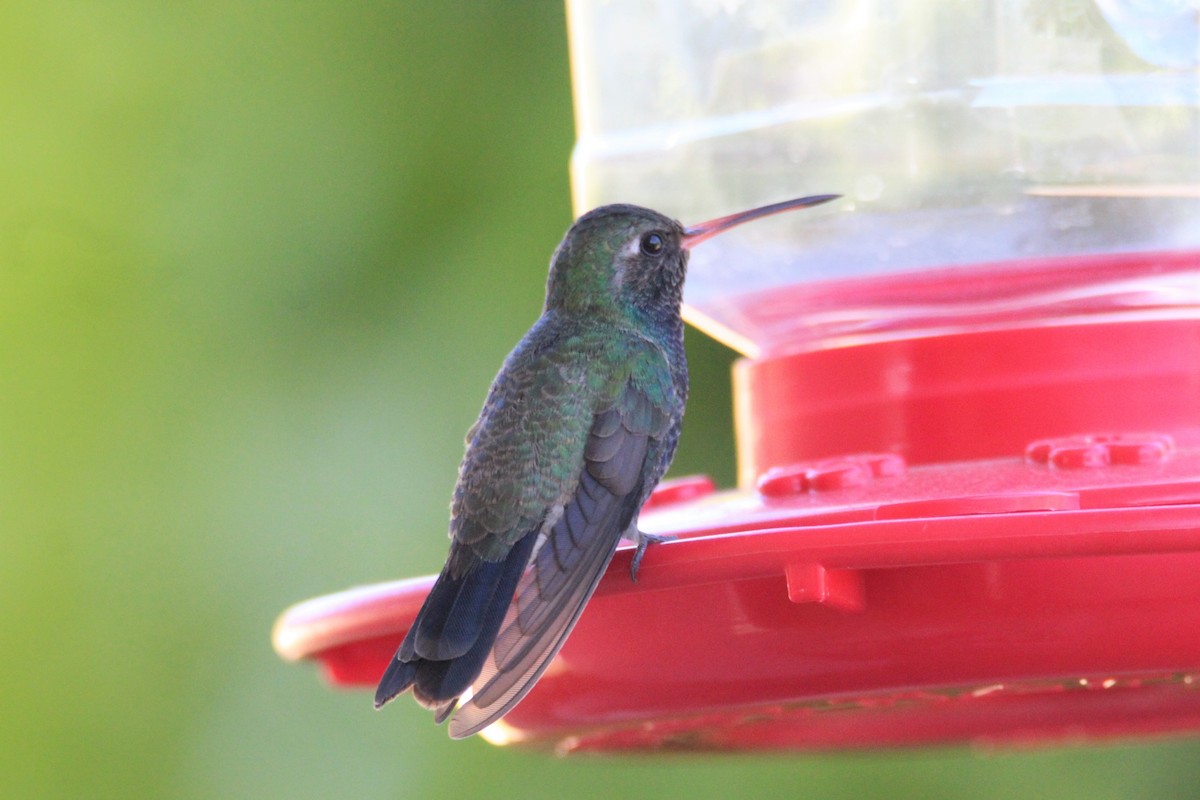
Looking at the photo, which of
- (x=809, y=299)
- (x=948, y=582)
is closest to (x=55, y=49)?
(x=809, y=299)

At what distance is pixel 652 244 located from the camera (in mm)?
3158

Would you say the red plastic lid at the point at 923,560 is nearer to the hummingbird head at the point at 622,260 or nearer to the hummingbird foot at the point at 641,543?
the hummingbird foot at the point at 641,543

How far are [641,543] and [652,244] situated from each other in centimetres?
90

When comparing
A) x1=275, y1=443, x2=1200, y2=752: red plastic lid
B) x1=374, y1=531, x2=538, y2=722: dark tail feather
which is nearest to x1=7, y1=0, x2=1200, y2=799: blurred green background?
x1=275, y1=443, x2=1200, y2=752: red plastic lid

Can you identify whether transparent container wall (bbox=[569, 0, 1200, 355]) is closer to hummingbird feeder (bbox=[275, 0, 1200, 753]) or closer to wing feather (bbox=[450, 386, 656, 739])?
hummingbird feeder (bbox=[275, 0, 1200, 753])

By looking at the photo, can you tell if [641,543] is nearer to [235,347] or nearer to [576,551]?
[576,551]

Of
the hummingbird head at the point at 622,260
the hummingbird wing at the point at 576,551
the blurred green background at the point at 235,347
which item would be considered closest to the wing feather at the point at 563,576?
the hummingbird wing at the point at 576,551

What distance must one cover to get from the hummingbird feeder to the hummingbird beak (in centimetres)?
24

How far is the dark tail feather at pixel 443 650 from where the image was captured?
7.74ft

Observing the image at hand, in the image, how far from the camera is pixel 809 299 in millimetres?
3191

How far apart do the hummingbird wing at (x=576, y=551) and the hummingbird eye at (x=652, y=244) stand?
0.34 meters

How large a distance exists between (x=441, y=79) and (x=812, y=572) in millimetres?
4315

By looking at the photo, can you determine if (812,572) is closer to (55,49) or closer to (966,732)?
(966,732)

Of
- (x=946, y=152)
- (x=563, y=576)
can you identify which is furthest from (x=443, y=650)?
(x=946, y=152)
